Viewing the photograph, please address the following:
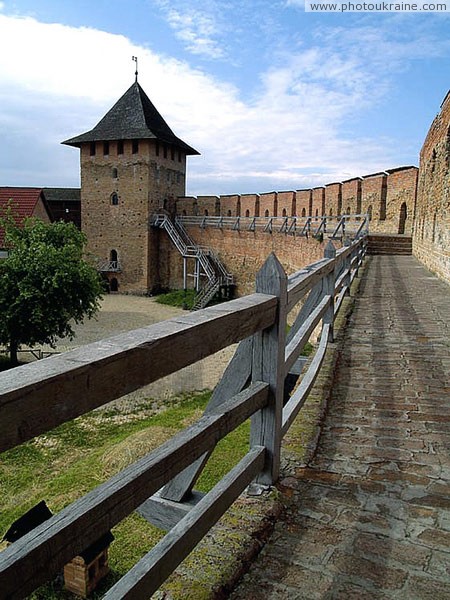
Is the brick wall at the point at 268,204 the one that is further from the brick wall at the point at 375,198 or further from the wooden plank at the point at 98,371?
the wooden plank at the point at 98,371

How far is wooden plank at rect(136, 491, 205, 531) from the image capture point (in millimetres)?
2072

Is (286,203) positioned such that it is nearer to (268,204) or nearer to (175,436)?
(268,204)

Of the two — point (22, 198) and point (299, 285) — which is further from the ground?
point (22, 198)

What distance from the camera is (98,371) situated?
1145 millimetres

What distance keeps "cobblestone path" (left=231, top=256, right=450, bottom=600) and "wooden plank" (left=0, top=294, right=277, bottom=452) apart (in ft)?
2.74

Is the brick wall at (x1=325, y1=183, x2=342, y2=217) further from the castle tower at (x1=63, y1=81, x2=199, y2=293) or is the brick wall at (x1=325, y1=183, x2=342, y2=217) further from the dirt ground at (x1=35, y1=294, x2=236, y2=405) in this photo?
the castle tower at (x1=63, y1=81, x2=199, y2=293)

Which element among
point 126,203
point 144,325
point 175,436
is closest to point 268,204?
point 126,203

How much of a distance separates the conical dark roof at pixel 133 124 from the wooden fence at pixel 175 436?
1081 inches

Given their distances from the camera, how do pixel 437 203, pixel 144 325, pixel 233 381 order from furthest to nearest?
pixel 144 325 → pixel 437 203 → pixel 233 381

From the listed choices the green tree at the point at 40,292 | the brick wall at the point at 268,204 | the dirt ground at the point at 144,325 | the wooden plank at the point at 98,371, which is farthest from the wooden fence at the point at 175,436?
the brick wall at the point at 268,204

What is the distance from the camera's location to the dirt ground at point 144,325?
12453mm

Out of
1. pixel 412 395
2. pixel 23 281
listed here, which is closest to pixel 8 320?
pixel 23 281

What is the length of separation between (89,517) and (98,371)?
32 cm

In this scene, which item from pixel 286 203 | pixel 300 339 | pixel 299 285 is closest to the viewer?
pixel 299 285
